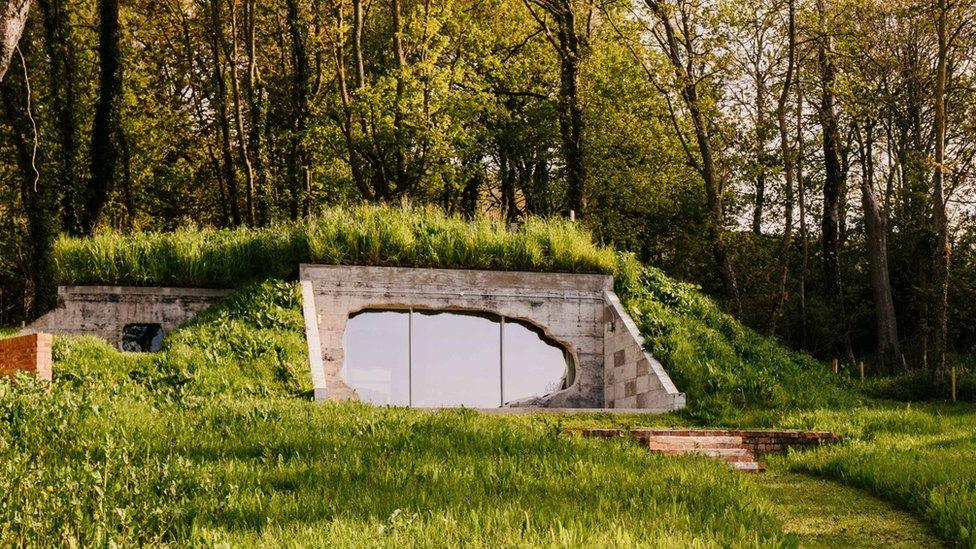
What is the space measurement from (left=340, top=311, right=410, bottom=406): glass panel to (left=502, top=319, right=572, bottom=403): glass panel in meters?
2.21

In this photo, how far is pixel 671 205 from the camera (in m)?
36.1

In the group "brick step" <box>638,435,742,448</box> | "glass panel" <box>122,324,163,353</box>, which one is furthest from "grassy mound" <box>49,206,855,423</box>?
"brick step" <box>638,435,742,448</box>

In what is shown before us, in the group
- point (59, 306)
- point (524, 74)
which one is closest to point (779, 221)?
point (524, 74)

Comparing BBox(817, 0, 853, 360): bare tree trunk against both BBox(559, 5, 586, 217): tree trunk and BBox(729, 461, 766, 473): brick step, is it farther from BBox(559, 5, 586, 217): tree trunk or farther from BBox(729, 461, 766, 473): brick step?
BBox(729, 461, 766, 473): brick step

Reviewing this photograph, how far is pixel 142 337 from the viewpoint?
19172 millimetres

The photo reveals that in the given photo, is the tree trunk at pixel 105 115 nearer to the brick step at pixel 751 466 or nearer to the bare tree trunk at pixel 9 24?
the bare tree trunk at pixel 9 24

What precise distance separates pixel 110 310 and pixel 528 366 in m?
8.85

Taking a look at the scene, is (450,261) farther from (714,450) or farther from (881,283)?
(881,283)

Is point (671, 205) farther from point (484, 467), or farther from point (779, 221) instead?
point (484, 467)

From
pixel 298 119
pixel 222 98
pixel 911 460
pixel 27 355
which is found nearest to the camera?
pixel 911 460

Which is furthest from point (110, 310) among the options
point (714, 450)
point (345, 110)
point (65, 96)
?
point (65, 96)

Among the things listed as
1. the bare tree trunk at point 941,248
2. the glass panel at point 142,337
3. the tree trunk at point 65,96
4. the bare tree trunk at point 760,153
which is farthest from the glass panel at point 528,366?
the tree trunk at point 65,96

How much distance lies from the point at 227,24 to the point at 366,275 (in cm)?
1881

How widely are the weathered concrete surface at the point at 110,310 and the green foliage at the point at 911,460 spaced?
12.5 metres
